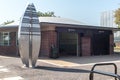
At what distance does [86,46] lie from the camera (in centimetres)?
2177

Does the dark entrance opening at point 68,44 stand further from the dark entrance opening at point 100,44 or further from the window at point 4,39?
the window at point 4,39

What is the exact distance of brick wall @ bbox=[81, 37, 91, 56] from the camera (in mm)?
21625

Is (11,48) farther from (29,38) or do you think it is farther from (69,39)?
(29,38)

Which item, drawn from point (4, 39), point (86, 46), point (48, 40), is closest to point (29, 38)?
point (48, 40)

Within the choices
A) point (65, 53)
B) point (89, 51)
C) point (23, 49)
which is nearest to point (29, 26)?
point (23, 49)

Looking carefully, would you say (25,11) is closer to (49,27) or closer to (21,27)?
(21,27)

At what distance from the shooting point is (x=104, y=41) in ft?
78.3

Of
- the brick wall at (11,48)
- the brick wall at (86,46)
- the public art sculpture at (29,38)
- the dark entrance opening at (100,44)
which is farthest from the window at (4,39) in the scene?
the public art sculpture at (29,38)

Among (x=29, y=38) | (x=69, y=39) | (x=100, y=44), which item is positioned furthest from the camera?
(x=69, y=39)

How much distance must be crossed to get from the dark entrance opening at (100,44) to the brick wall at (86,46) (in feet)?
2.81

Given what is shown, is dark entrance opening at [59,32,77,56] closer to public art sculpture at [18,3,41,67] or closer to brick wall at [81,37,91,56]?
brick wall at [81,37,91,56]

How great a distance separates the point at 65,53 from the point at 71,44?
1.19 meters

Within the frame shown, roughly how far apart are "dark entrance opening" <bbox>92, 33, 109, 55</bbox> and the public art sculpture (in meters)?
10.1

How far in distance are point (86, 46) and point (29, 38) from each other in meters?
9.29
